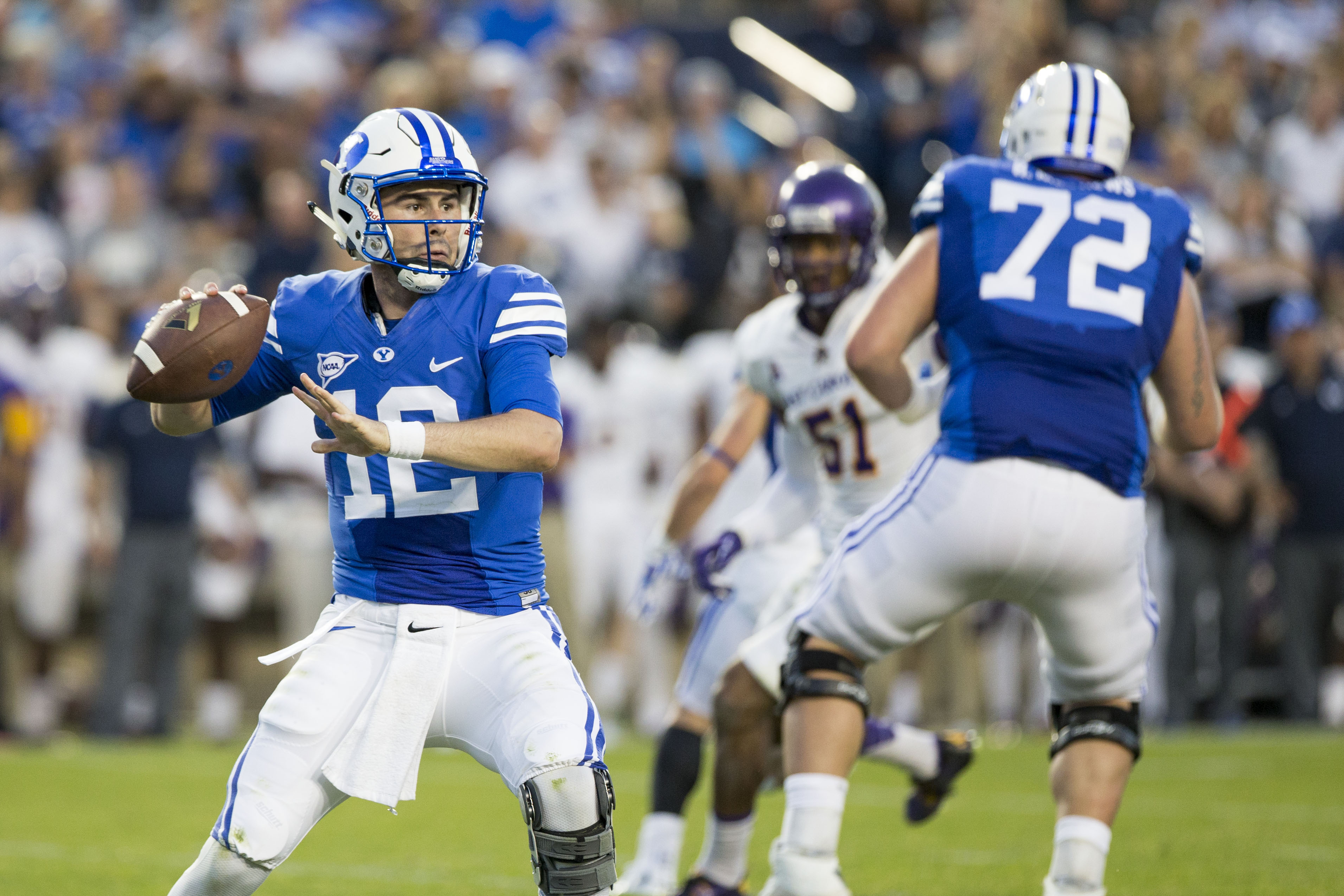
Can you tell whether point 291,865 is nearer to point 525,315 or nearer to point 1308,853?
point 525,315

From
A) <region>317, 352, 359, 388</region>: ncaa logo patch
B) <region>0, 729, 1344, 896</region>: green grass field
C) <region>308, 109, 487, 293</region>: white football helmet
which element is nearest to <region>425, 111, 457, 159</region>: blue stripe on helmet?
<region>308, 109, 487, 293</region>: white football helmet

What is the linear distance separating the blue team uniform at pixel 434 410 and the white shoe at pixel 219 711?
6.75 meters

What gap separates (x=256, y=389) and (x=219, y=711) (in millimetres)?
6766

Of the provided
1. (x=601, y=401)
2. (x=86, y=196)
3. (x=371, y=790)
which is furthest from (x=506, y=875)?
(x=86, y=196)

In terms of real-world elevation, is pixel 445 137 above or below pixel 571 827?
above

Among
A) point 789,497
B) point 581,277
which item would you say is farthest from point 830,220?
point 581,277

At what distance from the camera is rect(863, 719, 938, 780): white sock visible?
209 inches

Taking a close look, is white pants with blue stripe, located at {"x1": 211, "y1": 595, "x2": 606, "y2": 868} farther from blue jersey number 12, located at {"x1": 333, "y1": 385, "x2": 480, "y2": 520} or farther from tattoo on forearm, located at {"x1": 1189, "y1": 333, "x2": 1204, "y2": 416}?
tattoo on forearm, located at {"x1": 1189, "y1": 333, "x2": 1204, "y2": 416}

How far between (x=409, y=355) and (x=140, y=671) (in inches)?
317

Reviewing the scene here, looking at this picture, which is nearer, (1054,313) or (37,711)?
(1054,313)

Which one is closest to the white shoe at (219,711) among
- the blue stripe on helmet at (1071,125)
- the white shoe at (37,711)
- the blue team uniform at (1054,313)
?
the white shoe at (37,711)

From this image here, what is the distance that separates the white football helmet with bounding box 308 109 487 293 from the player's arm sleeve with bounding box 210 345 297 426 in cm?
30

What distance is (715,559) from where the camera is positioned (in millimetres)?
5340

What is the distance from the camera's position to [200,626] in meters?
10.7
